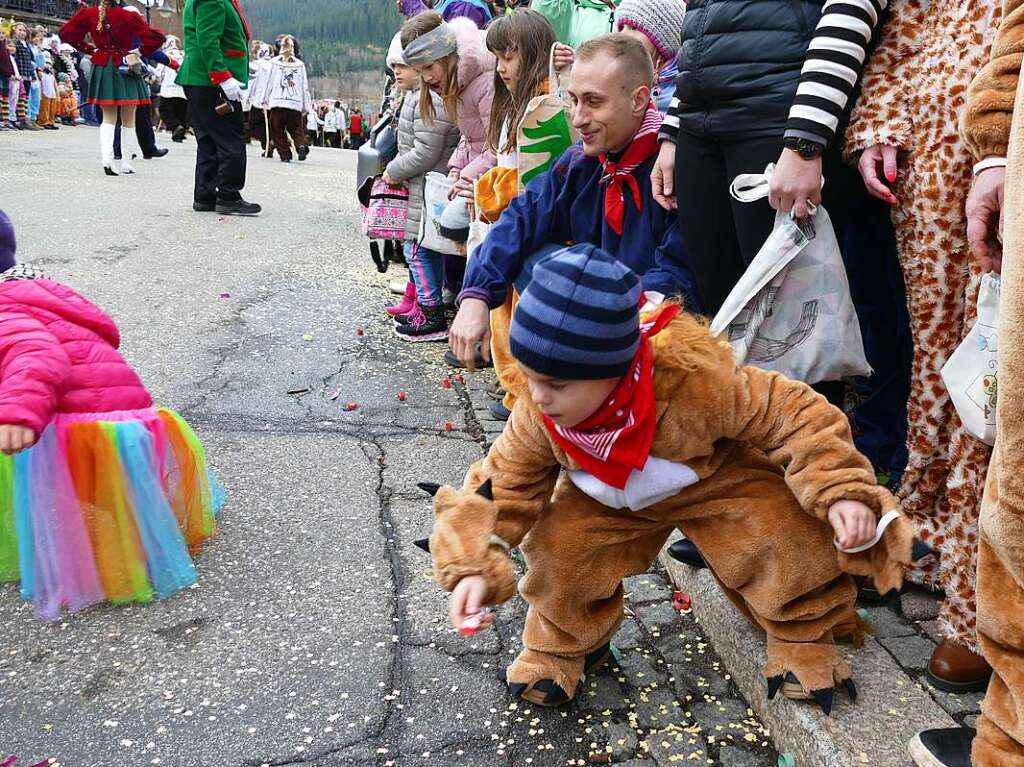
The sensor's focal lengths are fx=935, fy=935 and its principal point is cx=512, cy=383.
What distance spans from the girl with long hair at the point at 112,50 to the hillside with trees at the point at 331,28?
88.4 meters

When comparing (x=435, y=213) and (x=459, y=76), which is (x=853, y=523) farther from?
(x=459, y=76)

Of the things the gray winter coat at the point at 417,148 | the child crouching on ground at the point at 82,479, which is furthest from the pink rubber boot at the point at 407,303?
the child crouching on ground at the point at 82,479

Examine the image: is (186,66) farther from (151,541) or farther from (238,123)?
(151,541)

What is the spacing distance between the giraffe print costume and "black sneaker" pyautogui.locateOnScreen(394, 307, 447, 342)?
10.3 feet

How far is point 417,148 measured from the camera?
522 centimetres

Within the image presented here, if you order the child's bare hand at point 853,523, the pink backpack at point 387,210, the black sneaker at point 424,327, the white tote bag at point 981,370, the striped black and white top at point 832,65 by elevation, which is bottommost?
the black sneaker at point 424,327

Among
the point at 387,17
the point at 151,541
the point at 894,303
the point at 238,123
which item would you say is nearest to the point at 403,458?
the point at 151,541

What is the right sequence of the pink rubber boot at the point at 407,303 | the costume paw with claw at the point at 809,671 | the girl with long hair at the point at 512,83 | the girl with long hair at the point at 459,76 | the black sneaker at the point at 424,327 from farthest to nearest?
the pink rubber boot at the point at 407,303 < the black sneaker at the point at 424,327 < the girl with long hair at the point at 459,76 < the girl with long hair at the point at 512,83 < the costume paw with claw at the point at 809,671

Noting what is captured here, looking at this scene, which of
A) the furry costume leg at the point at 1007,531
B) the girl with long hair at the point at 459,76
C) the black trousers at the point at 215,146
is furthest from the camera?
the black trousers at the point at 215,146

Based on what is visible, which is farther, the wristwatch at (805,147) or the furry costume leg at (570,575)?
the wristwatch at (805,147)

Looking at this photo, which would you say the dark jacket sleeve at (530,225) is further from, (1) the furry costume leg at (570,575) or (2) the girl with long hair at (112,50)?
(2) the girl with long hair at (112,50)

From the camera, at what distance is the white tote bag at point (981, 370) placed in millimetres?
1911

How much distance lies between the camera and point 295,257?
7.16 meters

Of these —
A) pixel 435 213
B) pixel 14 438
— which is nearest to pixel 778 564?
pixel 14 438
